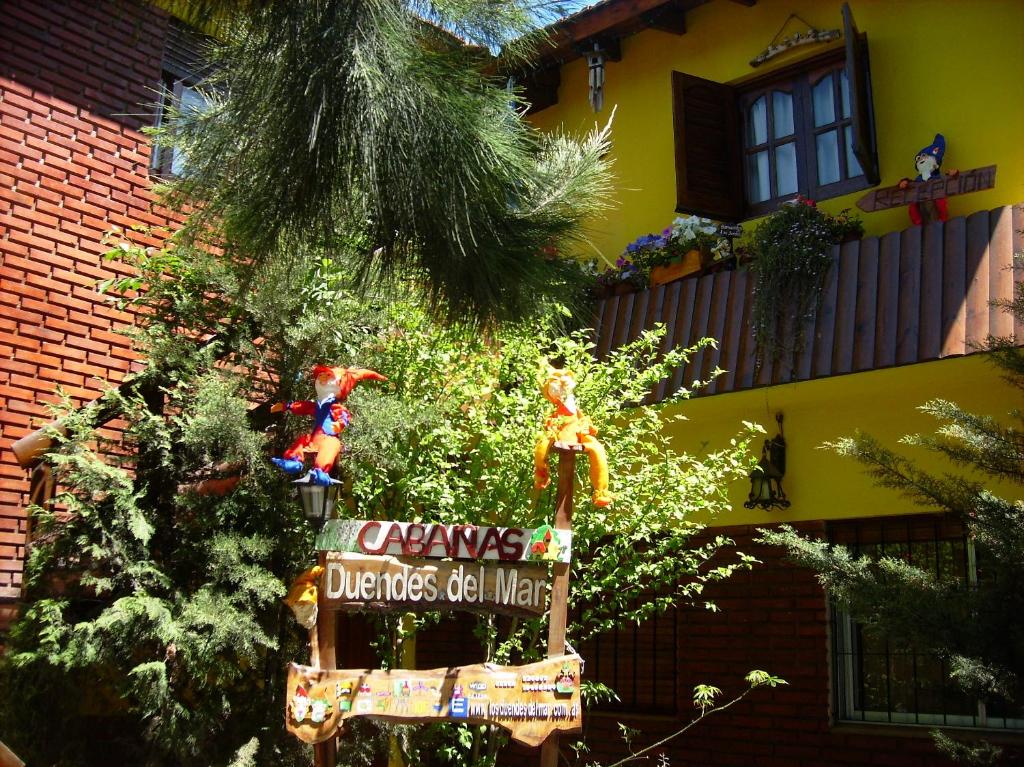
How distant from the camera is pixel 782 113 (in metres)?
9.60

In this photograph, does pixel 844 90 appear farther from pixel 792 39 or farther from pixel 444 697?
pixel 444 697

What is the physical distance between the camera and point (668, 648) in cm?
896

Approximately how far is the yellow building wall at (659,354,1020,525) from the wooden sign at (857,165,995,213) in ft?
3.85

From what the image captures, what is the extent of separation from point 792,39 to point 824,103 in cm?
62

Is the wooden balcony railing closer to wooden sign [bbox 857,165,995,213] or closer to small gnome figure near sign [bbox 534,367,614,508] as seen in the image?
wooden sign [bbox 857,165,995,213]

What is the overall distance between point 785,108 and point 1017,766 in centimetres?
571

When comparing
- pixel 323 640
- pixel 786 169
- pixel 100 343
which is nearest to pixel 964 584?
pixel 323 640

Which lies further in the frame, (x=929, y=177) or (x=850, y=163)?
(x=850, y=163)

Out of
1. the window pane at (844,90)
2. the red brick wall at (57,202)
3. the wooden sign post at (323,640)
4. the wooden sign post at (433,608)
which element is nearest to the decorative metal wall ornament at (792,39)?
the window pane at (844,90)

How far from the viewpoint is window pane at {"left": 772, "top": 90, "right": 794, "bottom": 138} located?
31.3 ft

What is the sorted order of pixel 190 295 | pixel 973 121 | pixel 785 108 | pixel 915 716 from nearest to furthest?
pixel 190 295
pixel 915 716
pixel 973 121
pixel 785 108

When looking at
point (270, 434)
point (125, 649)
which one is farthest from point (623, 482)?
point (125, 649)

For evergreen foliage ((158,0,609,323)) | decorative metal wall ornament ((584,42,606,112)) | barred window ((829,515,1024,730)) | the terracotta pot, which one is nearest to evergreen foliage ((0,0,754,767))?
evergreen foliage ((158,0,609,323))

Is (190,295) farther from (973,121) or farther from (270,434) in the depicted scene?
(973,121)
